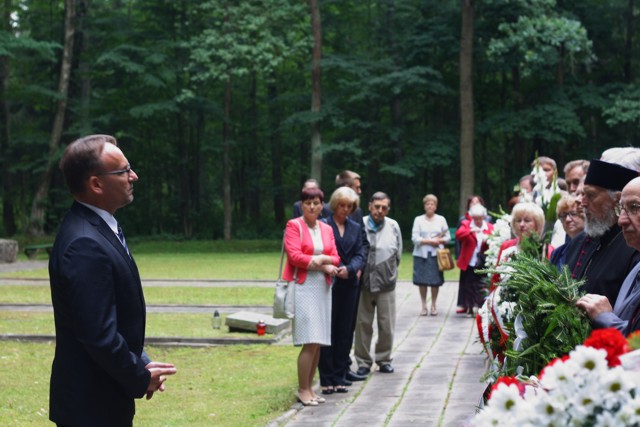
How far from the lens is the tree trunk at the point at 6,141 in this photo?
45.1 meters

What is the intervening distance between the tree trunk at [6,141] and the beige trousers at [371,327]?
1369 inches

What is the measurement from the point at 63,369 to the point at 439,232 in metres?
13.2

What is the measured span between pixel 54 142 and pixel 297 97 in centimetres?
1138

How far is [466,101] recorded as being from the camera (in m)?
36.4

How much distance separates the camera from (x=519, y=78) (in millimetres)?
42688

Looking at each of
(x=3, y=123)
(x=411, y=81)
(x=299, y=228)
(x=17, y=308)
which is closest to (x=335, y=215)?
(x=299, y=228)

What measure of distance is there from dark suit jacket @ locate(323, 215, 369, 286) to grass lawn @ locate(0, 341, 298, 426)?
1235 mm

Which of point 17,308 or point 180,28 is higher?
point 180,28

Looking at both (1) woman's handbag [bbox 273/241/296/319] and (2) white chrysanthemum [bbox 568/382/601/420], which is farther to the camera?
(1) woman's handbag [bbox 273/241/296/319]

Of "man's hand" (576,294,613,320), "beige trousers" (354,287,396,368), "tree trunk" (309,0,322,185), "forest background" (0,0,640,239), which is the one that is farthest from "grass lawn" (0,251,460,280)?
"man's hand" (576,294,613,320)

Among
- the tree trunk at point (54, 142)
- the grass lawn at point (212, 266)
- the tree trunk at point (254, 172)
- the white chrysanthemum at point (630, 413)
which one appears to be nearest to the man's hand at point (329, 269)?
the white chrysanthemum at point (630, 413)

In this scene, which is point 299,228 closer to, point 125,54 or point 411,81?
point 411,81

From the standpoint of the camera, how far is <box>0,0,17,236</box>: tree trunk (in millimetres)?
45125

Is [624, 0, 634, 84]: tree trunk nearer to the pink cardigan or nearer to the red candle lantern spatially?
the red candle lantern
